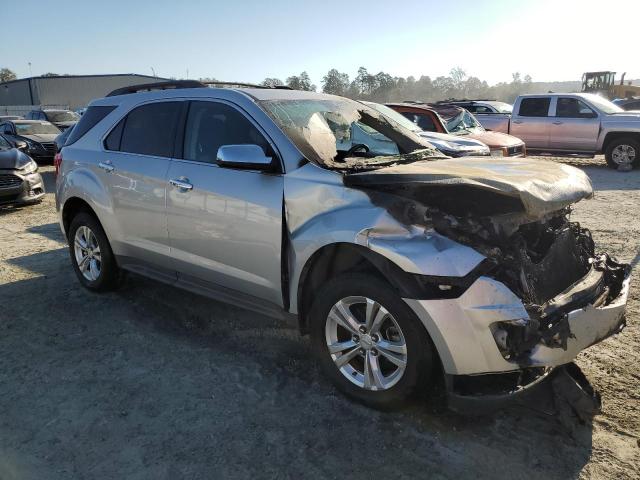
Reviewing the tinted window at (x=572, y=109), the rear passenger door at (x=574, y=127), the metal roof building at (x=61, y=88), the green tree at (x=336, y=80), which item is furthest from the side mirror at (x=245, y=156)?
the green tree at (x=336, y=80)

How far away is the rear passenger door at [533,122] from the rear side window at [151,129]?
1296 cm

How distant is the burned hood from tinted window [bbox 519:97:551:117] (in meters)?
12.9

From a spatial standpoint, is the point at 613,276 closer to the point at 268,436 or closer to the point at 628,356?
the point at 628,356

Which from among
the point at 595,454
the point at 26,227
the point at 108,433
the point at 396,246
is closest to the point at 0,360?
the point at 108,433

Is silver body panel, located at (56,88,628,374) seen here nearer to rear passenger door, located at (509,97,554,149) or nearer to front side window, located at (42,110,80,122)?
rear passenger door, located at (509,97,554,149)

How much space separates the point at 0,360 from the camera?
3.84 metres

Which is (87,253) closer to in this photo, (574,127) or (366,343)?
(366,343)

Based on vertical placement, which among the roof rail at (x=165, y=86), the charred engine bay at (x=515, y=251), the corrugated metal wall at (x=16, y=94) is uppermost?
the corrugated metal wall at (x=16, y=94)

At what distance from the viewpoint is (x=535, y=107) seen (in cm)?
1492

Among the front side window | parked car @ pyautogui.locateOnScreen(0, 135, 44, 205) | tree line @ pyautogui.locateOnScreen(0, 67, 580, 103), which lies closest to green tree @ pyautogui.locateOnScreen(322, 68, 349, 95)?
tree line @ pyautogui.locateOnScreen(0, 67, 580, 103)

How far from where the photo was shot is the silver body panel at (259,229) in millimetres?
2656

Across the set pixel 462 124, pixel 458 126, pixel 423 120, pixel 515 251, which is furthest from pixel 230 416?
pixel 462 124

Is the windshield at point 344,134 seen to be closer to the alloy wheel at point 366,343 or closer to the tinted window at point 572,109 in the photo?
the alloy wheel at point 366,343

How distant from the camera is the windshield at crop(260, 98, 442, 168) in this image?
3555mm
